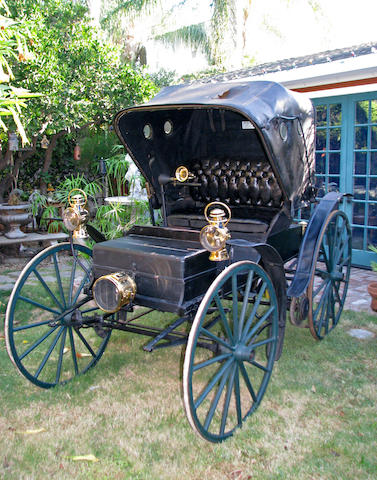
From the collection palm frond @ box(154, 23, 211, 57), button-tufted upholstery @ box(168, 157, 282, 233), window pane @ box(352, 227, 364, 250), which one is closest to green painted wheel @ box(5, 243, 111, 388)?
button-tufted upholstery @ box(168, 157, 282, 233)

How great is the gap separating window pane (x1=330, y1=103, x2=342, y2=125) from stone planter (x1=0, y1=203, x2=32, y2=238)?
4894 millimetres

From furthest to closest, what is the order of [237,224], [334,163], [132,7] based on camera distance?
[132,7] < [334,163] < [237,224]

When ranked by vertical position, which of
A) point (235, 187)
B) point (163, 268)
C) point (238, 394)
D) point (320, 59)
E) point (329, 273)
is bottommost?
point (238, 394)

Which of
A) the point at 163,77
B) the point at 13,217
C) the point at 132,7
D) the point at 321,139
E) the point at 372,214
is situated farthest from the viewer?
the point at 163,77

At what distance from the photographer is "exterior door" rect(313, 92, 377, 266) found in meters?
6.30

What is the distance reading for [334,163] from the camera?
6.81 meters

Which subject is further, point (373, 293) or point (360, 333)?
point (373, 293)

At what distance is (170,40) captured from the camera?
2214 centimetres

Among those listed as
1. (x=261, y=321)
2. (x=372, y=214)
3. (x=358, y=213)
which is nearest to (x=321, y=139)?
(x=358, y=213)

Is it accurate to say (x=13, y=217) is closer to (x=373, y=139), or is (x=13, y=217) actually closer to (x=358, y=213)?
(x=358, y=213)

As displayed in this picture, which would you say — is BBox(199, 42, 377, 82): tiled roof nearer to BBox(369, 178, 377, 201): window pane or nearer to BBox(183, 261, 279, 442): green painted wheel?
BBox(369, 178, 377, 201): window pane

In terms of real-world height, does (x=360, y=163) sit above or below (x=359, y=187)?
above

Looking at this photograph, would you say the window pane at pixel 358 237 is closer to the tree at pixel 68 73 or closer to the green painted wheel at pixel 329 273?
the green painted wheel at pixel 329 273

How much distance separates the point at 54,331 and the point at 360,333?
2708 mm
